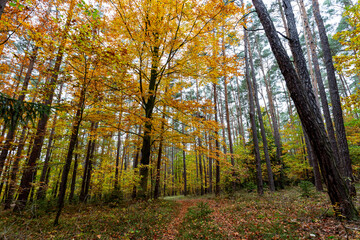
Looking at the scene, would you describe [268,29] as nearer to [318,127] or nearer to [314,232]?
[318,127]

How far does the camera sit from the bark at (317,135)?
4000 millimetres

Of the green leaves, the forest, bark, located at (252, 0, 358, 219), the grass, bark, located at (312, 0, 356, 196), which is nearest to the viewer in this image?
the green leaves

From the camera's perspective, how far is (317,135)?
14.0 feet

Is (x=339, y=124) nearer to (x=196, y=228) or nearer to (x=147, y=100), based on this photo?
(x=196, y=228)

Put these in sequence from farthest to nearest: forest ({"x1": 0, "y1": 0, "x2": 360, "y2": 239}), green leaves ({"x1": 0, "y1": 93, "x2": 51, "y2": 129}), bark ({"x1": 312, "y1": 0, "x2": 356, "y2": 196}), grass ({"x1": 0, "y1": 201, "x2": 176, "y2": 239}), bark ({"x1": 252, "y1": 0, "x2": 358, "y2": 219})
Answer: bark ({"x1": 312, "y1": 0, "x2": 356, "y2": 196}) < grass ({"x1": 0, "y1": 201, "x2": 176, "y2": 239}) < forest ({"x1": 0, "y1": 0, "x2": 360, "y2": 239}) < bark ({"x1": 252, "y1": 0, "x2": 358, "y2": 219}) < green leaves ({"x1": 0, "y1": 93, "x2": 51, "y2": 129})

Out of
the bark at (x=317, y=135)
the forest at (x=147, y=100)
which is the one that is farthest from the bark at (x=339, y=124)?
the bark at (x=317, y=135)

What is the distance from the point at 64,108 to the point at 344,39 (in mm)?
11216

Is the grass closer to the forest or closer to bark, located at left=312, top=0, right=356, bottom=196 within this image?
the forest

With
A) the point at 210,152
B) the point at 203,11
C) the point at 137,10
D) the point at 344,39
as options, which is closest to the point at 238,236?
the point at 210,152

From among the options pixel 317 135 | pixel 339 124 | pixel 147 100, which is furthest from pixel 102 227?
pixel 339 124

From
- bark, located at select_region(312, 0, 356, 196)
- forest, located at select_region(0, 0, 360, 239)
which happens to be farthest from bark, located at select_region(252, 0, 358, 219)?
bark, located at select_region(312, 0, 356, 196)

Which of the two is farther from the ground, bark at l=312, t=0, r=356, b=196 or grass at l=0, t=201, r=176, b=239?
bark at l=312, t=0, r=356, b=196

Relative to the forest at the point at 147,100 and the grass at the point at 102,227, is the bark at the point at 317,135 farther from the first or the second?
the grass at the point at 102,227

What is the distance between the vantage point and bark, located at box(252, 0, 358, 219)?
4.00m
